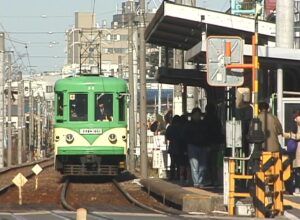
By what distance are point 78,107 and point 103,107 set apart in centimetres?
73

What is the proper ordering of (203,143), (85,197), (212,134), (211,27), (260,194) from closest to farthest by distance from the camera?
(260,194), (211,27), (203,143), (212,134), (85,197)

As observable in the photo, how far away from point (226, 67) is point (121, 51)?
12243cm

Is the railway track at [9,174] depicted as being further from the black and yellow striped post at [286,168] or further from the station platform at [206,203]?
the black and yellow striped post at [286,168]

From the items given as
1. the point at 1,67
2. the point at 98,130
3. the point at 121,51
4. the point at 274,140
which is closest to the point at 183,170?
Result: the point at 98,130

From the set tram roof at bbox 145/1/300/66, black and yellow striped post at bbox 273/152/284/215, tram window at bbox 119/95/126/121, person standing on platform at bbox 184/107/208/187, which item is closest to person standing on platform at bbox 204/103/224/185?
person standing on platform at bbox 184/107/208/187

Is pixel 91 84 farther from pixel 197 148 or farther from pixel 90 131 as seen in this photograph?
pixel 197 148

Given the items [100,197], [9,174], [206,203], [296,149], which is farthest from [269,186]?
[9,174]

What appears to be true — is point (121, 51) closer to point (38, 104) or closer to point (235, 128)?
point (38, 104)

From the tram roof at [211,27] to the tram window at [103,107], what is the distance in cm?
499

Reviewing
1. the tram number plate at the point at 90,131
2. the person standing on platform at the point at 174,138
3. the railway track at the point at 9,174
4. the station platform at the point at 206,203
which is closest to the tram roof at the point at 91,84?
the tram number plate at the point at 90,131

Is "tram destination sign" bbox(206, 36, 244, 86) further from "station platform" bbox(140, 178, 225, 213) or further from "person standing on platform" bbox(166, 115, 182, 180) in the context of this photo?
"person standing on platform" bbox(166, 115, 182, 180)

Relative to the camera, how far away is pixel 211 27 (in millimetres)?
19047

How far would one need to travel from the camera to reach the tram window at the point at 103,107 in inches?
1038

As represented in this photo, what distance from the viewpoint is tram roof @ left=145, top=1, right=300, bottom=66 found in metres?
17.2
